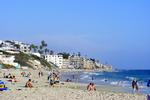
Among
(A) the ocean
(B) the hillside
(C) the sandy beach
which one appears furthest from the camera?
(B) the hillside

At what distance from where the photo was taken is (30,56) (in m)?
160

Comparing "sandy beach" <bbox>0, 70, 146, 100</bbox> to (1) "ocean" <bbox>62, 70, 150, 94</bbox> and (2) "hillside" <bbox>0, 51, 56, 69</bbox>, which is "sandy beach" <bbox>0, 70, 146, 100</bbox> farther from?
(2) "hillside" <bbox>0, 51, 56, 69</bbox>

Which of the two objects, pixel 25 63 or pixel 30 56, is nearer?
pixel 25 63

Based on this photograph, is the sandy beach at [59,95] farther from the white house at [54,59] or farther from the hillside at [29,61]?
the white house at [54,59]

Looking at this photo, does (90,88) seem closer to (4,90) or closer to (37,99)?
Answer: (4,90)

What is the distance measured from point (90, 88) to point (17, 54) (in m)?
124

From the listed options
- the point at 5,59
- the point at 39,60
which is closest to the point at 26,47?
the point at 39,60

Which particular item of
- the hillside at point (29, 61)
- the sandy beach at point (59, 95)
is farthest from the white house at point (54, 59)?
the sandy beach at point (59, 95)

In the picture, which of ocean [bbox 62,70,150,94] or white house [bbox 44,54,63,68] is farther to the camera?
white house [bbox 44,54,63,68]

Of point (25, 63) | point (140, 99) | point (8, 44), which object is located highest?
point (8, 44)

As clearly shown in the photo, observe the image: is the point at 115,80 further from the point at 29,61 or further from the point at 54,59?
the point at 54,59

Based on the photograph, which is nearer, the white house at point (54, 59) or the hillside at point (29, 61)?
the hillside at point (29, 61)

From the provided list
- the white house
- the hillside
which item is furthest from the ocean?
the white house

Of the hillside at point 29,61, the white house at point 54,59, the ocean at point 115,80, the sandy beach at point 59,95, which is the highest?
the white house at point 54,59
